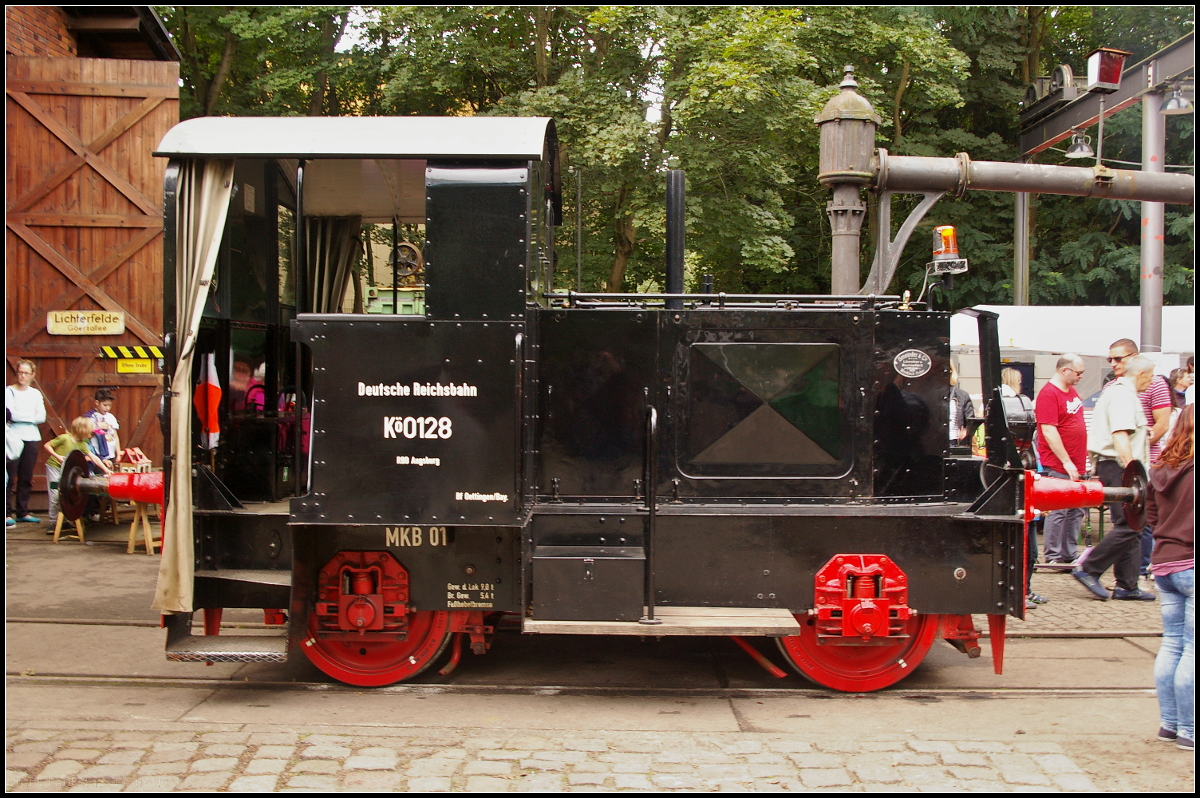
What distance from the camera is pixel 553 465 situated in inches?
207

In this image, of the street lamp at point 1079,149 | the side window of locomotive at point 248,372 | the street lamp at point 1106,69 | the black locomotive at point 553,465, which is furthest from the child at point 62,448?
the street lamp at point 1106,69

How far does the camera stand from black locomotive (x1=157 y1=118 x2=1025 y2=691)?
4773 mm

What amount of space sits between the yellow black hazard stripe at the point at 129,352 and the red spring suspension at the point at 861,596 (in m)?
8.43

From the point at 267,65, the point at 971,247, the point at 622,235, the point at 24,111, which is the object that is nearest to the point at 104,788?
the point at 24,111

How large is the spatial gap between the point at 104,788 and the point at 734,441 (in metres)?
3.43

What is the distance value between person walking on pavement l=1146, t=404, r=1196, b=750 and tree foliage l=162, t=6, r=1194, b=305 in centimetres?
928

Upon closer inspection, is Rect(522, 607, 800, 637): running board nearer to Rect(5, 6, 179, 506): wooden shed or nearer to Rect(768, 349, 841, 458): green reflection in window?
Rect(768, 349, 841, 458): green reflection in window

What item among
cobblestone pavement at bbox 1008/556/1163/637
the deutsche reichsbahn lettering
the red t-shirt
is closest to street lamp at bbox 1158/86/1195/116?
the red t-shirt

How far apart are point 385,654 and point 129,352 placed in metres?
6.99

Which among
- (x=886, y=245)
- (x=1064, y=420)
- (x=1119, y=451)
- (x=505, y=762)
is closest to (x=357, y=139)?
(x=505, y=762)

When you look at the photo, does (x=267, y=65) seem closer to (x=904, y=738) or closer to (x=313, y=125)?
(x=313, y=125)

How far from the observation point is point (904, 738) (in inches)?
180

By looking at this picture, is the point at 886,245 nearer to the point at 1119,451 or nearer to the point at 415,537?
the point at 1119,451

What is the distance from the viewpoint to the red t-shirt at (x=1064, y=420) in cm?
780
